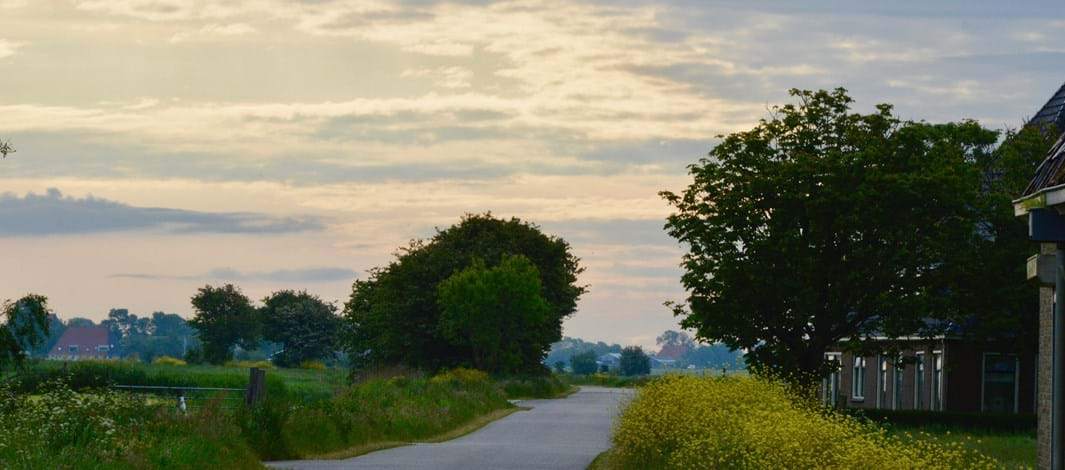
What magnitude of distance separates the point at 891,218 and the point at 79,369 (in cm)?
3170

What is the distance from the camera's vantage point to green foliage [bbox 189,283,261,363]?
501 ft

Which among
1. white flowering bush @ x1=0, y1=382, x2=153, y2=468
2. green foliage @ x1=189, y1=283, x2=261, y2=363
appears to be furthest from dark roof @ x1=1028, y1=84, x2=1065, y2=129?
green foliage @ x1=189, y1=283, x2=261, y2=363

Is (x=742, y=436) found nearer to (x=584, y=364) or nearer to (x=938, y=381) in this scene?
(x=938, y=381)

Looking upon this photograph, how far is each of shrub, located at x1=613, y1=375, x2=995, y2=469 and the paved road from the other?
2641mm

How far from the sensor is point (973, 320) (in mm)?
54656

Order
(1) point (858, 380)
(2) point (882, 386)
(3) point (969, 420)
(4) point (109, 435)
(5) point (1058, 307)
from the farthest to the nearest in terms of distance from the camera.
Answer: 1. (1) point (858, 380)
2. (2) point (882, 386)
3. (3) point (969, 420)
4. (4) point (109, 435)
5. (5) point (1058, 307)

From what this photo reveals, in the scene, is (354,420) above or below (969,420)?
below

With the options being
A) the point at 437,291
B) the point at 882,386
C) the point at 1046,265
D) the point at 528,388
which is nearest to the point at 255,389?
the point at 1046,265

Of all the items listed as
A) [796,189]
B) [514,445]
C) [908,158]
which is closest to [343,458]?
[514,445]

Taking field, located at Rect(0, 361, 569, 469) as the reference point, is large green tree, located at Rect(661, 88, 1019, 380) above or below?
above

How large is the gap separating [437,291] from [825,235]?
47805 mm

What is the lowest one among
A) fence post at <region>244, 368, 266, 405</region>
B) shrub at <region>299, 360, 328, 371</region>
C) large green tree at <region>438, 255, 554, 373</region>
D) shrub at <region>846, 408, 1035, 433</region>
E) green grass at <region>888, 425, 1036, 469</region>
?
shrub at <region>299, 360, 328, 371</region>

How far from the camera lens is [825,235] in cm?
5119

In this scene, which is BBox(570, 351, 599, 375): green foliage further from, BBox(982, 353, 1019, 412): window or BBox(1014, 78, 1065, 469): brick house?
BBox(1014, 78, 1065, 469): brick house
